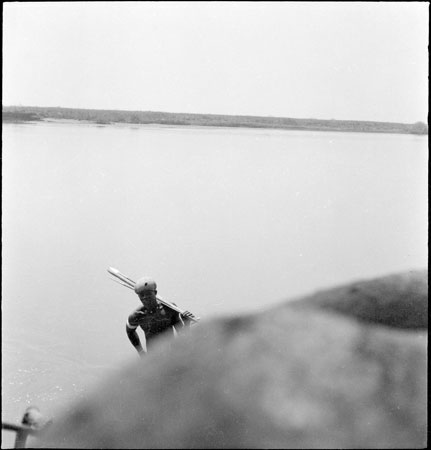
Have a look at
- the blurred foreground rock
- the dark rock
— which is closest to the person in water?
the dark rock

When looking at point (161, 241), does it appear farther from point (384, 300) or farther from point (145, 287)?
point (384, 300)

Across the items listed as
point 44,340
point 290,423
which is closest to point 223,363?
point 290,423

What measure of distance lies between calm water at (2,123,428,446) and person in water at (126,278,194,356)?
0.39 metres

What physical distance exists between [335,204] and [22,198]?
18.0 metres

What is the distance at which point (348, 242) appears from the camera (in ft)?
87.6

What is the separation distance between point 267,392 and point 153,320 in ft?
21.4

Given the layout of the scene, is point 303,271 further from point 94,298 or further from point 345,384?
point 345,384

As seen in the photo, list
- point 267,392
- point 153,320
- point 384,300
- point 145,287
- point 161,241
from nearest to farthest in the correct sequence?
point 267,392, point 384,300, point 145,287, point 153,320, point 161,241

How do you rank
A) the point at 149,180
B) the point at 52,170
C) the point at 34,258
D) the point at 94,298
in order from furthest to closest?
the point at 52,170 < the point at 149,180 < the point at 34,258 < the point at 94,298

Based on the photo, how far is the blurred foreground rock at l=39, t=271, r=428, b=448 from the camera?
1.04 meters

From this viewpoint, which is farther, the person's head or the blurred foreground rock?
the person's head

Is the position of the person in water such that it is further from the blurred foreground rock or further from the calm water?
the blurred foreground rock

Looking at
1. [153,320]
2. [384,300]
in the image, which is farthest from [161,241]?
[384,300]

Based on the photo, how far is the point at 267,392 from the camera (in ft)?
3.52
